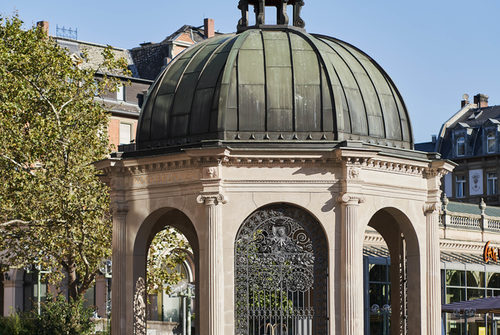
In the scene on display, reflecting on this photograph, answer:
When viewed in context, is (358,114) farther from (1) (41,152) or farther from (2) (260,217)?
(1) (41,152)

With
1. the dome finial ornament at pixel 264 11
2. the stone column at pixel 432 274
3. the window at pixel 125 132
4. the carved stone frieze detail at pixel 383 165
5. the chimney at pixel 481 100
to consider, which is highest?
the chimney at pixel 481 100

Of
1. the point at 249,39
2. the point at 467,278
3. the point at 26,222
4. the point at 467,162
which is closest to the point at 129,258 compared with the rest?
the point at 249,39

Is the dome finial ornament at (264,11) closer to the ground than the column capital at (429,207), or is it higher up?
higher up

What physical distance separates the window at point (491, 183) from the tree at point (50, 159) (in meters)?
65.3

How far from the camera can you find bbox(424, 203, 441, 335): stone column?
3100 centimetres

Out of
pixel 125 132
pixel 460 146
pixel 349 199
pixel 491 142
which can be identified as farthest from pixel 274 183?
pixel 460 146

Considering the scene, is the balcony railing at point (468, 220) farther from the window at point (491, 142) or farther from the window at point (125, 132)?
the window at point (491, 142)

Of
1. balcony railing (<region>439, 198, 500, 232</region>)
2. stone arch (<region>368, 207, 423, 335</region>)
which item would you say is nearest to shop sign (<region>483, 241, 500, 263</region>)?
balcony railing (<region>439, 198, 500, 232</region>)

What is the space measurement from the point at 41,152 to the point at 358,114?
63.9 ft

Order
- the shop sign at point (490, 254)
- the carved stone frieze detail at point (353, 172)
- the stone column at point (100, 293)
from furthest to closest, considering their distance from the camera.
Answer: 1. the shop sign at point (490, 254)
2. the stone column at point (100, 293)
3. the carved stone frieze detail at point (353, 172)

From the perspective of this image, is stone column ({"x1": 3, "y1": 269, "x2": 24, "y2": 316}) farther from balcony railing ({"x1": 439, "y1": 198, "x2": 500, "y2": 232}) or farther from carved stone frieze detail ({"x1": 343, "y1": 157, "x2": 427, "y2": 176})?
carved stone frieze detail ({"x1": 343, "y1": 157, "x2": 427, "y2": 176})

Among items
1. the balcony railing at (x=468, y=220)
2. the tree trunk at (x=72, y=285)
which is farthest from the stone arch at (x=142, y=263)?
the balcony railing at (x=468, y=220)

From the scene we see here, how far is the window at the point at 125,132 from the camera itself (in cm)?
8444

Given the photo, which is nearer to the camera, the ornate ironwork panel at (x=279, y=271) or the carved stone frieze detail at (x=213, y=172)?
the carved stone frieze detail at (x=213, y=172)
